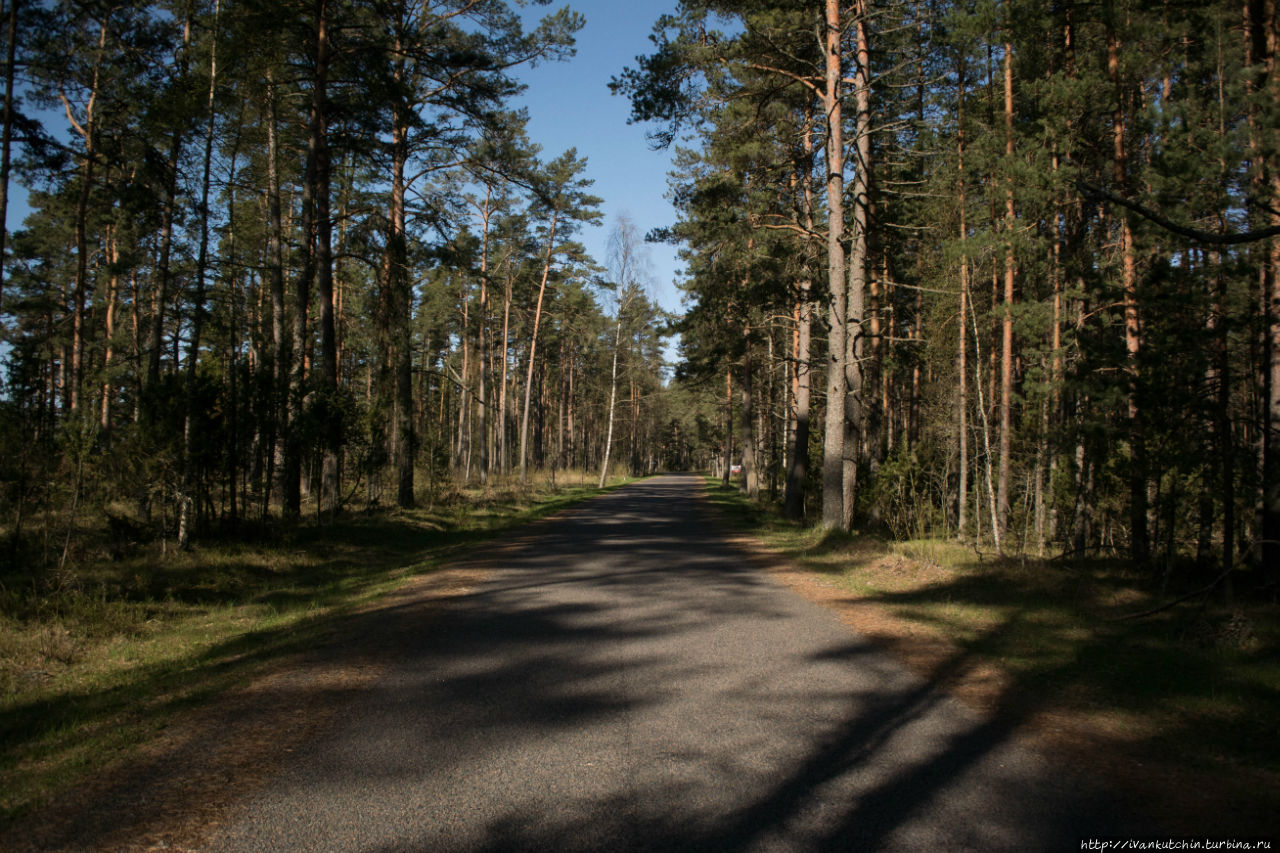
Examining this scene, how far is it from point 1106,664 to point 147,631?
30.0 ft

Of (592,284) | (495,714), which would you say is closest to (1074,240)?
(495,714)

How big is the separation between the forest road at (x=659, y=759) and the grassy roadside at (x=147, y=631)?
Answer: 1270 millimetres

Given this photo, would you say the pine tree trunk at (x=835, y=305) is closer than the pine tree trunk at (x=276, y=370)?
No

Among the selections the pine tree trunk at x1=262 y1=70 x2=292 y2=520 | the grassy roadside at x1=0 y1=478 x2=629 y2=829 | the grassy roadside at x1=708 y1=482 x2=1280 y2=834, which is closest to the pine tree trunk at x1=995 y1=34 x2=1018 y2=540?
the grassy roadside at x1=708 y1=482 x2=1280 y2=834

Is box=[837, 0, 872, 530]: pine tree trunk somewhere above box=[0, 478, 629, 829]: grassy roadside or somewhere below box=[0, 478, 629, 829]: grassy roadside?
above

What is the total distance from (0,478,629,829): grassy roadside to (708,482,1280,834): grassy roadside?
5.49 meters

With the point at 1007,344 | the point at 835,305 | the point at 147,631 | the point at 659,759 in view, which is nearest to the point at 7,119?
the point at 147,631

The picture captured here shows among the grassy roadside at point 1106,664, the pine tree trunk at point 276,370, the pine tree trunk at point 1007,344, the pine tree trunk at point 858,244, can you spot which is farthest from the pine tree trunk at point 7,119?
the pine tree trunk at point 1007,344

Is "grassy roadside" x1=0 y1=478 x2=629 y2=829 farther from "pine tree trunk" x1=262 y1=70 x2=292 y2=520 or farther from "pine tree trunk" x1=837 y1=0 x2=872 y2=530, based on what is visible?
"pine tree trunk" x1=837 y1=0 x2=872 y2=530

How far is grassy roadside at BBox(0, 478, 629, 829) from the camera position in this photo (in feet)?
14.6

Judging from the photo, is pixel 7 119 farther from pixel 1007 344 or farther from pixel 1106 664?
pixel 1007 344

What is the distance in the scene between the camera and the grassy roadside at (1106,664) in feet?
12.6

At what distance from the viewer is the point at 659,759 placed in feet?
12.9

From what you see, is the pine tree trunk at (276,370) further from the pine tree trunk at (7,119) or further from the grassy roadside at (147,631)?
the pine tree trunk at (7,119)
